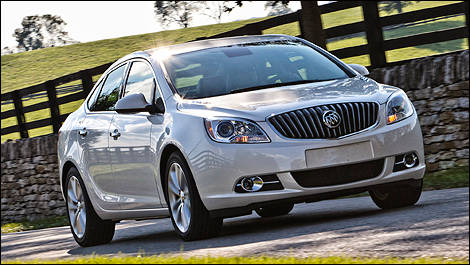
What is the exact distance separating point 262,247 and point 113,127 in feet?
8.72

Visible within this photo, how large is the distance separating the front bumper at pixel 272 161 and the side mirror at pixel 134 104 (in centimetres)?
92

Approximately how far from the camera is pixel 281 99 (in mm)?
7551

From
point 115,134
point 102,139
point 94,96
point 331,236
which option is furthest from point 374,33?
point 331,236

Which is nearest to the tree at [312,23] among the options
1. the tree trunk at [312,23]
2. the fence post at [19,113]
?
the tree trunk at [312,23]

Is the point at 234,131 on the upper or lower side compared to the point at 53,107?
upper

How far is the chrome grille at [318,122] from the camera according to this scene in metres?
7.24

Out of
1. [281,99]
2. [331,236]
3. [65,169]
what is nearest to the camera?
[331,236]

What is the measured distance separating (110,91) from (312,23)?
6.09 metres

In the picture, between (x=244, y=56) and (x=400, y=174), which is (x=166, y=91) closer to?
(x=244, y=56)

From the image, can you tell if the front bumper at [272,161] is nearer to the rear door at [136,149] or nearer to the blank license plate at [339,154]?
the blank license plate at [339,154]

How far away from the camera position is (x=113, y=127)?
28.7ft

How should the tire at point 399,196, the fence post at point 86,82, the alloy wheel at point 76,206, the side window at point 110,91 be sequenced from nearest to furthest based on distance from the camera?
the tire at point 399,196 < the side window at point 110,91 < the alloy wheel at point 76,206 < the fence post at point 86,82

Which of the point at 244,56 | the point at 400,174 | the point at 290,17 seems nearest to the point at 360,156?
the point at 400,174

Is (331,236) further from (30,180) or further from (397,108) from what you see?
(30,180)
